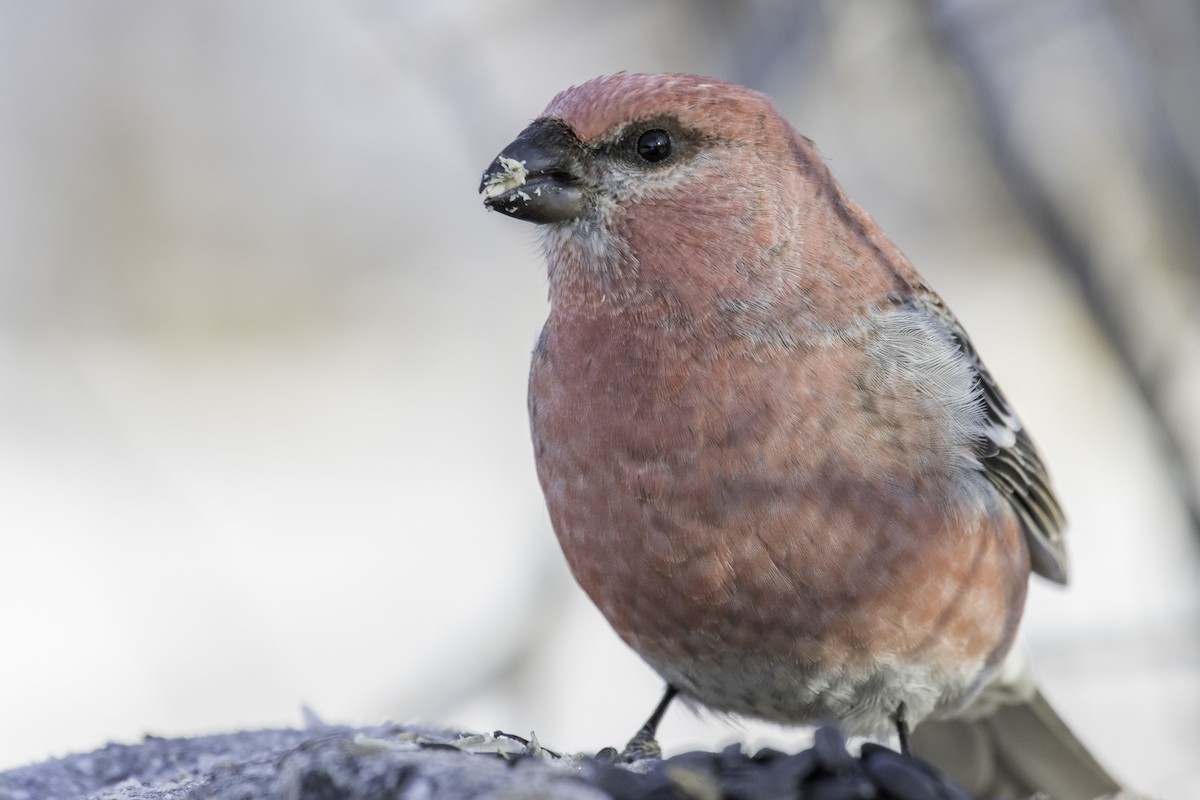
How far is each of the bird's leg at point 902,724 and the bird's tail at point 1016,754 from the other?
2.17 ft

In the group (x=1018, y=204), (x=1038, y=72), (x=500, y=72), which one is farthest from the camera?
(x=500, y=72)

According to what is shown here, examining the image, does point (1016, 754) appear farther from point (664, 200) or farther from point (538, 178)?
point (538, 178)

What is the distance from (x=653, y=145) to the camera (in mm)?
3014

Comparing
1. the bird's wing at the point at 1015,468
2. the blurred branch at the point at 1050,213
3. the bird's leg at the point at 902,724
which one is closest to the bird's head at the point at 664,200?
the bird's wing at the point at 1015,468

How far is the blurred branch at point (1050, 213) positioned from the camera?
160 inches

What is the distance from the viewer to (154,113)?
8.07 meters

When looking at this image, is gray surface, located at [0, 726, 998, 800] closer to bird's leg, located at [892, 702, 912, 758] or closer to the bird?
the bird

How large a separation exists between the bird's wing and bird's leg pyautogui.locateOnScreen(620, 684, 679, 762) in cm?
95

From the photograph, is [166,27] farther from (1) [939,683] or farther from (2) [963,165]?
(1) [939,683]

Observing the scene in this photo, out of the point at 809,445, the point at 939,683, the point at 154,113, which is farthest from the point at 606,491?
the point at 154,113

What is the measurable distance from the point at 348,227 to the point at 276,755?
19.1 ft

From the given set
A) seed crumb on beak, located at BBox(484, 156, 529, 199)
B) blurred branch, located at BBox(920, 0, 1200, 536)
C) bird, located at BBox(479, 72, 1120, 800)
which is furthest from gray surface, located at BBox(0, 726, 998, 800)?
blurred branch, located at BBox(920, 0, 1200, 536)

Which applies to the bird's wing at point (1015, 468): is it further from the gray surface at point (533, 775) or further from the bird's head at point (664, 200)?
the gray surface at point (533, 775)

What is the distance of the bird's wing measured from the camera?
11.1 ft
